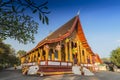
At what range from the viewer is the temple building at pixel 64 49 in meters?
19.3

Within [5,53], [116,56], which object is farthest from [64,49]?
[116,56]

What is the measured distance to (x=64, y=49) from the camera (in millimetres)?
24375

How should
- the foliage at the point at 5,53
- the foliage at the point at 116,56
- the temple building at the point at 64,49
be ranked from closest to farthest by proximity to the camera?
1. the temple building at the point at 64,49
2. the foliage at the point at 5,53
3. the foliage at the point at 116,56

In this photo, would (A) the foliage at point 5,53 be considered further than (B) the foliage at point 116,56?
No

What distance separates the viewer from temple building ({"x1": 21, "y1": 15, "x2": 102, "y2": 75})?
19.3 metres

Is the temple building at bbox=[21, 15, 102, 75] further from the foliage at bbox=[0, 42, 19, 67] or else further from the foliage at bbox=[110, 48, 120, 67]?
the foliage at bbox=[110, 48, 120, 67]

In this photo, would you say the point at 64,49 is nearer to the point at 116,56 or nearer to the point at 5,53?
the point at 5,53

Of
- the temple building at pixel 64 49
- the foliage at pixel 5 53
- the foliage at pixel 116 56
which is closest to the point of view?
the temple building at pixel 64 49

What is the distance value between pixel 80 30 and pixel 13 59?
36826 millimetres

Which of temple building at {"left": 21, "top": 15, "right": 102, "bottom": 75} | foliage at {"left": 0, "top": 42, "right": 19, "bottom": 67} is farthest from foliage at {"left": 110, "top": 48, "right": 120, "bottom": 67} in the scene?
foliage at {"left": 0, "top": 42, "right": 19, "bottom": 67}

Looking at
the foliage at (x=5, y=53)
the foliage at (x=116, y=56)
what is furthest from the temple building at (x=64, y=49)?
the foliage at (x=116, y=56)

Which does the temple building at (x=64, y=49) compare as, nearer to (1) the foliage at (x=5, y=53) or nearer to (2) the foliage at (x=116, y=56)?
(1) the foliage at (x=5, y=53)

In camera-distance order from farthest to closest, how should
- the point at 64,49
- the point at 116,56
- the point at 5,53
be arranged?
the point at 116,56, the point at 5,53, the point at 64,49

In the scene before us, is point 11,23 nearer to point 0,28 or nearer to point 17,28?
point 17,28
